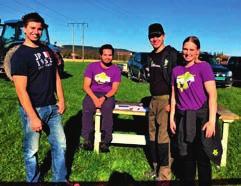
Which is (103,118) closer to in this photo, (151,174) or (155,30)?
(151,174)

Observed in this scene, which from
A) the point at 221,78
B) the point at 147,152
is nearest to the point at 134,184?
the point at 147,152

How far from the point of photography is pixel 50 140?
4.68 meters

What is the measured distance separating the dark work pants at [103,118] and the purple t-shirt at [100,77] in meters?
0.12

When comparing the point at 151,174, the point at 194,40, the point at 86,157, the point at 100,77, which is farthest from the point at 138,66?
the point at 194,40

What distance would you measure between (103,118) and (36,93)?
244cm

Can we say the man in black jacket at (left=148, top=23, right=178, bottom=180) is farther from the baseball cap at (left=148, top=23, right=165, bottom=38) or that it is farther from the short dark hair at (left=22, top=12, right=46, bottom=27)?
the short dark hair at (left=22, top=12, right=46, bottom=27)

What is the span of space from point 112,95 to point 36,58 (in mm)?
2658

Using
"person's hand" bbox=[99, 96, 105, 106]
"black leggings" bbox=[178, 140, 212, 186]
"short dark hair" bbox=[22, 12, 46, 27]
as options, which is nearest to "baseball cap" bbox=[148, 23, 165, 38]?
"black leggings" bbox=[178, 140, 212, 186]

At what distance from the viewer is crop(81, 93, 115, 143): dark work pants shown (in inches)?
264

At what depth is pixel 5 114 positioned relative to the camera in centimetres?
972

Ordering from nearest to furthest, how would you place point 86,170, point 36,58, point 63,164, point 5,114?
1. point 36,58
2. point 63,164
3. point 86,170
4. point 5,114

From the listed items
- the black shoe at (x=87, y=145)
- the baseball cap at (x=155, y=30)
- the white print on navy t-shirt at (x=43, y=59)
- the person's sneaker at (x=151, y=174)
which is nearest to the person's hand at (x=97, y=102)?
the black shoe at (x=87, y=145)

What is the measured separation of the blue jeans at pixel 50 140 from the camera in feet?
14.5

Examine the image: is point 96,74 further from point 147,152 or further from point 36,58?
point 36,58
